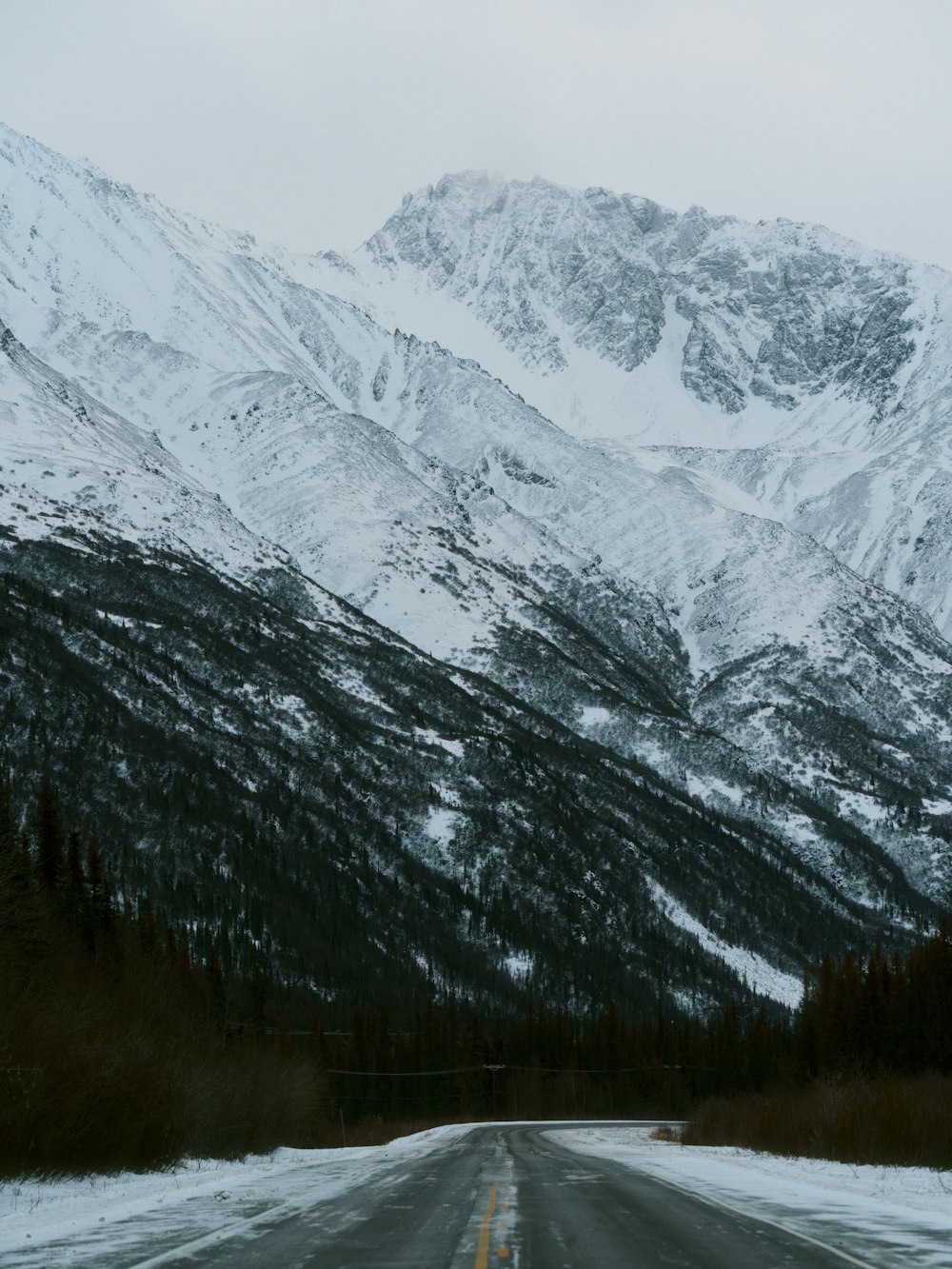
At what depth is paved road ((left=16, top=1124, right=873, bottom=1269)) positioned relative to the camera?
708 inches

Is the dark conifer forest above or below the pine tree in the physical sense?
below

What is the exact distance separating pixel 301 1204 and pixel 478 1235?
638 cm

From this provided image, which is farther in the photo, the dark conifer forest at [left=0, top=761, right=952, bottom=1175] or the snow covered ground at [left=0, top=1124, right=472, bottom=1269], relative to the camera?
the dark conifer forest at [left=0, top=761, right=952, bottom=1175]

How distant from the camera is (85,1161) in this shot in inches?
1207

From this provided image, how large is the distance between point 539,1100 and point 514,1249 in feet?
413

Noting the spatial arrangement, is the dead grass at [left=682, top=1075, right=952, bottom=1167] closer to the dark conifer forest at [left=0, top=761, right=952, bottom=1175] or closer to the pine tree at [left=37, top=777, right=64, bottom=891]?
the dark conifer forest at [left=0, top=761, right=952, bottom=1175]

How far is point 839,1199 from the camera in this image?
86.4ft

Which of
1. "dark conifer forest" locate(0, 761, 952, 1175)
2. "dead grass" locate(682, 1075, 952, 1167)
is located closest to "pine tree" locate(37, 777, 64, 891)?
"dark conifer forest" locate(0, 761, 952, 1175)

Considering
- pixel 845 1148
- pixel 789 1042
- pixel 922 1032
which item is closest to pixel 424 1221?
pixel 845 1148

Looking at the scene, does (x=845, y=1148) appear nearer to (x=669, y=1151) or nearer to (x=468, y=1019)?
(x=669, y=1151)

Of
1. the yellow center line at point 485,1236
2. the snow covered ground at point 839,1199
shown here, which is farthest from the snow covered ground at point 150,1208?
the snow covered ground at point 839,1199

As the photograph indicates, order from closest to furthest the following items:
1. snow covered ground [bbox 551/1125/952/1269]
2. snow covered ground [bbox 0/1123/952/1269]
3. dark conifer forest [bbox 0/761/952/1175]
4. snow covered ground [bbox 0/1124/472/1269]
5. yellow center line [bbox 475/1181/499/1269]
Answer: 1. yellow center line [bbox 475/1181/499/1269]
2. snow covered ground [bbox 551/1125/952/1269]
3. snow covered ground [bbox 0/1123/952/1269]
4. snow covered ground [bbox 0/1124/472/1269]
5. dark conifer forest [bbox 0/761/952/1175]

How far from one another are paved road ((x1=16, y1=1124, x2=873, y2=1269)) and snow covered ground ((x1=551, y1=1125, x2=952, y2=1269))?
1.92 feet

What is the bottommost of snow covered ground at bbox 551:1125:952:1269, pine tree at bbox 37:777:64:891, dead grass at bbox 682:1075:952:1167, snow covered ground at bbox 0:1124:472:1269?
snow covered ground at bbox 0:1124:472:1269
